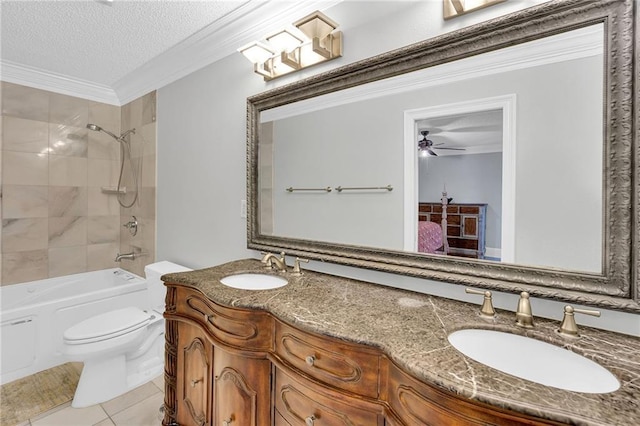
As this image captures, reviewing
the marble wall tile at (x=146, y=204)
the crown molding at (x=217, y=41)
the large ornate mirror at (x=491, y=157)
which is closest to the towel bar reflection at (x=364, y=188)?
the large ornate mirror at (x=491, y=157)

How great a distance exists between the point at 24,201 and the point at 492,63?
11.7 feet

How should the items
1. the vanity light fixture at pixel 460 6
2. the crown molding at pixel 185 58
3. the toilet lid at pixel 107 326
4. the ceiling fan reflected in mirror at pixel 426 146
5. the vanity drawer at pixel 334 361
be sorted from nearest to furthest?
the vanity drawer at pixel 334 361 → the vanity light fixture at pixel 460 6 → the ceiling fan reflected in mirror at pixel 426 146 → the crown molding at pixel 185 58 → the toilet lid at pixel 107 326

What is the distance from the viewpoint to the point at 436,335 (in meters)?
0.87

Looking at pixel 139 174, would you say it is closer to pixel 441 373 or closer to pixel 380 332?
pixel 380 332

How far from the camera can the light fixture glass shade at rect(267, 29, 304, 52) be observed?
5.07 feet

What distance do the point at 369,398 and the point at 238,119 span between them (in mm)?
1774

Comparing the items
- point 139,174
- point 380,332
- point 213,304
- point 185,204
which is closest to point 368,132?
point 380,332

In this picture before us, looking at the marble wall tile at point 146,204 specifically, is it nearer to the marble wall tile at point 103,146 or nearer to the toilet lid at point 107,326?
the marble wall tile at point 103,146

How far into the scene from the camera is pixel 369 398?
0.84 metres

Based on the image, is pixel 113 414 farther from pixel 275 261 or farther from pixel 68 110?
pixel 68 110

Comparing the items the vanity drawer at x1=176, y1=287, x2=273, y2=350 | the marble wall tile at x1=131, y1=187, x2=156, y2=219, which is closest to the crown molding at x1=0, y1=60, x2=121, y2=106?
the marble wall tile at x1=131, y1=187, x2=156, y2=219

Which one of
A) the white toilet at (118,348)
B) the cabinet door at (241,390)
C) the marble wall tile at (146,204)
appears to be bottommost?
the white toilet at (118,348)

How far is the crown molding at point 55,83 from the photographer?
255 centimetres

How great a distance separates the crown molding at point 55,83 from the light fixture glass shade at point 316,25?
8.39 ft
